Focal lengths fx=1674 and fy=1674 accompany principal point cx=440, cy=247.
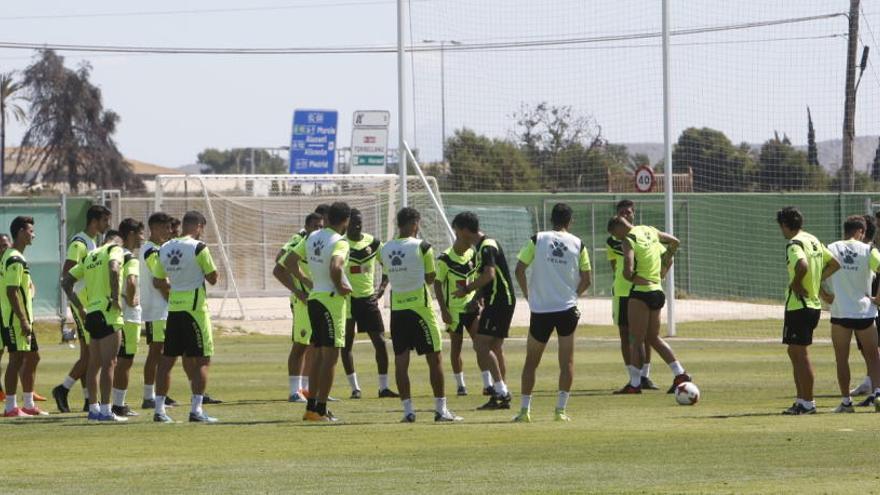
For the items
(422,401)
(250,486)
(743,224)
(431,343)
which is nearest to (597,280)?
(743,224)

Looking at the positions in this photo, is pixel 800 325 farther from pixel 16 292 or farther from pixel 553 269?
pixel 16 292

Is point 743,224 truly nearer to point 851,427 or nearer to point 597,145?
point 597,145

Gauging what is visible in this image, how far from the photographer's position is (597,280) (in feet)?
164

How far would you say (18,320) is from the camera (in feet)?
62.5

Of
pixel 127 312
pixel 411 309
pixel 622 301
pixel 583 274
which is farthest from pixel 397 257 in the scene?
pixel 622 301

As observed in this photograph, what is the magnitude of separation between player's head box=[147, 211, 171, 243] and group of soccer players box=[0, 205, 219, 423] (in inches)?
0.4

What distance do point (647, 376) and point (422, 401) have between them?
10.3 ft

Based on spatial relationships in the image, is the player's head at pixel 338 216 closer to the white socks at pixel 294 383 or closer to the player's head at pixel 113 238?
the player's head at pixel 113 238

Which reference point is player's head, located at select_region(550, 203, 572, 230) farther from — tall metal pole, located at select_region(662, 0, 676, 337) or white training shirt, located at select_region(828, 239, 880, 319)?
tall metal pole, located at select_region(662, 0, 676, 337)

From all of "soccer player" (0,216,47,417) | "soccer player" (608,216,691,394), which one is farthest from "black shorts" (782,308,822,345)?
"soccer player" (0,216,47,417)

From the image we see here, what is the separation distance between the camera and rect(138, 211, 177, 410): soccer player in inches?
728

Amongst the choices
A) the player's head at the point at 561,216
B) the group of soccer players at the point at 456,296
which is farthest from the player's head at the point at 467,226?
the player's head at the point at 561,216

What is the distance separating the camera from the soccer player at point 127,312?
17.9 meters

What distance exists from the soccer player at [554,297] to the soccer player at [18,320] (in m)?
5.90
